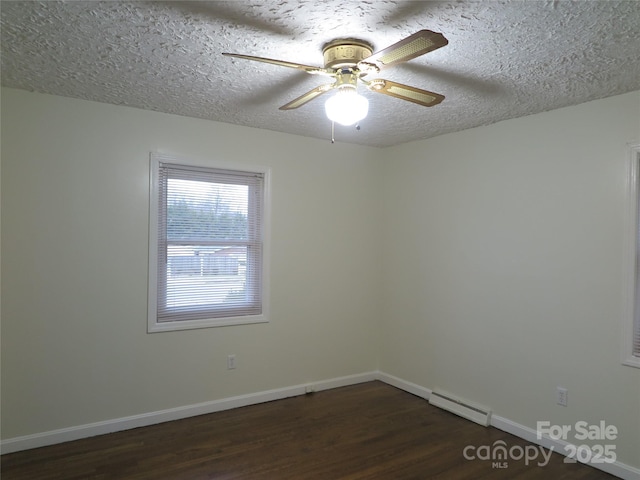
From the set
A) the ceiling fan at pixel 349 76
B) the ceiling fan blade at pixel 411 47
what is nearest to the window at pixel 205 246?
the ceiling fan at pixel 349 76

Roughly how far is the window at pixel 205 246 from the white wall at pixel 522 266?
5.22 feet

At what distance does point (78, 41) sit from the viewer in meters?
2.11

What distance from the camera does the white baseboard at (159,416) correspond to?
2.87m

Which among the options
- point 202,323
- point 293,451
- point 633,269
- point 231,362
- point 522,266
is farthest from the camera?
point 231,362

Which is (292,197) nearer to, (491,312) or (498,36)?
(491,312)

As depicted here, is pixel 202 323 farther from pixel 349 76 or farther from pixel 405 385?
pixel 349 76

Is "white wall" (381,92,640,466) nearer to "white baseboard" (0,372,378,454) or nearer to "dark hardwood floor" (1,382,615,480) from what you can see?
"dark hardwood floor" (1,382,615,480)

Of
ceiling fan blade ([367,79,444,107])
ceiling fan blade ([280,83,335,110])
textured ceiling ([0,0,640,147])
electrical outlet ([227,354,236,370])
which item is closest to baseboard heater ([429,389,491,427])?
electrical outlet ([227,354,236,370])

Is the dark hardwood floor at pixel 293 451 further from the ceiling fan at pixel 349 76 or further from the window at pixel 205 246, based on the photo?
the ceiling fan at pixel 349 76

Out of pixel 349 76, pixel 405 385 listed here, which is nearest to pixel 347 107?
pixel 349 76

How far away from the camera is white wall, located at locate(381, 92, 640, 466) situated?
2770mm

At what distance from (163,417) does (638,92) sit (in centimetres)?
418

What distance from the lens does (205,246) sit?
3.58 metres

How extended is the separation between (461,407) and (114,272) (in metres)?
3.12
